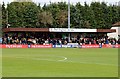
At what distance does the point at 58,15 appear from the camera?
3954 inches

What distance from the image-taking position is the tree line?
93.6 meters

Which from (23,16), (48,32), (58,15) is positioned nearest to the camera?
(48,32)

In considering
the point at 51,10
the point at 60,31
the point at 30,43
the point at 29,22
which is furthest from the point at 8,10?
the point at 30,43

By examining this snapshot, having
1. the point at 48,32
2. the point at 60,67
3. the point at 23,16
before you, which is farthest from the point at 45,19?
the point at 60,67

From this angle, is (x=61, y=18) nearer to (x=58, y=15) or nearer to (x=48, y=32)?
(x=58, y=15)

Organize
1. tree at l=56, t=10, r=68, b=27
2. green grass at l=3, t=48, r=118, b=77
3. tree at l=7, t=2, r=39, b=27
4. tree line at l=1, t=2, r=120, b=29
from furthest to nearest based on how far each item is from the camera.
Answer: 1. tree at l=56, t=10, r=68, b=27
2. tree line at l=1, t=2, r=120, b=29
3. tree at l=7, t=2, r=39, b=27
4. green grass at l=3, t=48, r=118, b=77

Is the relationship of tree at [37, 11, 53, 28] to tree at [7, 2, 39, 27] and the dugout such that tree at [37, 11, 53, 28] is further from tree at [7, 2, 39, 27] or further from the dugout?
the dugout

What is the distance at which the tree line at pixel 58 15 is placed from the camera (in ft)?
307

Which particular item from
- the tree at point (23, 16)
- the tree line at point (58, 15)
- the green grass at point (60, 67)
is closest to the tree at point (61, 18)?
the tree line at point (58, 15)

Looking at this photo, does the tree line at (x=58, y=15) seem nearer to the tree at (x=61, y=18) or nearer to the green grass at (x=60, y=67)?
the tree at (x=61, y=18)

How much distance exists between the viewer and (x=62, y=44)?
212 feet

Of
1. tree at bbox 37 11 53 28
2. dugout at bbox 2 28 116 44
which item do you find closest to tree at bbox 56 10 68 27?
tree at bbox 37 11 53 28

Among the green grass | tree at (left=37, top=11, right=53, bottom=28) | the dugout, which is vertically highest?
tree at (left=37, top=11, right=53, bottom=28)

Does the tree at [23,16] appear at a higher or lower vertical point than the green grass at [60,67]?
higher
